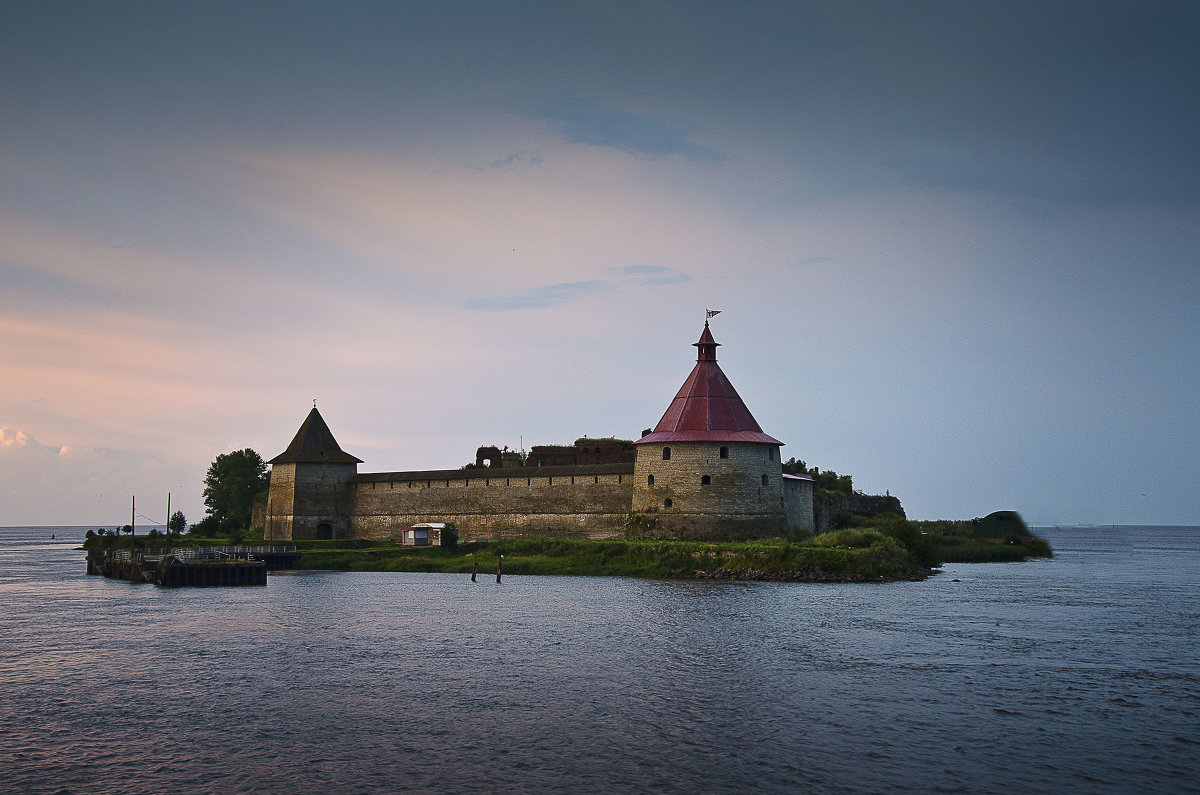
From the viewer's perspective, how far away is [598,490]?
43.8 meters

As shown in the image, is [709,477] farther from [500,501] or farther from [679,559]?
[500,501]

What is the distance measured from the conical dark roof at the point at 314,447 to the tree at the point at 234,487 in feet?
32.4

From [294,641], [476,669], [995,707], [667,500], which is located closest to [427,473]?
[667,500]

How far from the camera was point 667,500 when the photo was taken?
132 feet

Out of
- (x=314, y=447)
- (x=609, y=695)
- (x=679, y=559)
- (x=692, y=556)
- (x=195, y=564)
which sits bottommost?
(x=609, y=695)

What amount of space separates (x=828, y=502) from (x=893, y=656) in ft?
99.7

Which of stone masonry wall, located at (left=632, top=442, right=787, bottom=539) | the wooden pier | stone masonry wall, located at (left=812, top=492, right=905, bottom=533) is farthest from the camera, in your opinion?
stone masonry wall, located at (left=812, top=492, right=905, bottom=533)

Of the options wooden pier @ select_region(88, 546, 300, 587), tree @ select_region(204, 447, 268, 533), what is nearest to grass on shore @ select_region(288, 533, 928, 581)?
wooden pier @ select_region(88, 546, 300, 587)

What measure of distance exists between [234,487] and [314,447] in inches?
547

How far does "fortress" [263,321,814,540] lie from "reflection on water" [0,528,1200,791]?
40.6 feet

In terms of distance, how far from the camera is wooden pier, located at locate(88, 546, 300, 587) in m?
36.0

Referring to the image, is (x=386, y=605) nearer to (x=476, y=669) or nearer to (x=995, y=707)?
(x=476, y=669)

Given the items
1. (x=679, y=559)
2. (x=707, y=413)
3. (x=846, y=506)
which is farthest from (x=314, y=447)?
(x=846, y=506)

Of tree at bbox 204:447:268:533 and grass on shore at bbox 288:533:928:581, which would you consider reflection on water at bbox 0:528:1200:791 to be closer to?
grass on shore at bbox 288:533:928:581
